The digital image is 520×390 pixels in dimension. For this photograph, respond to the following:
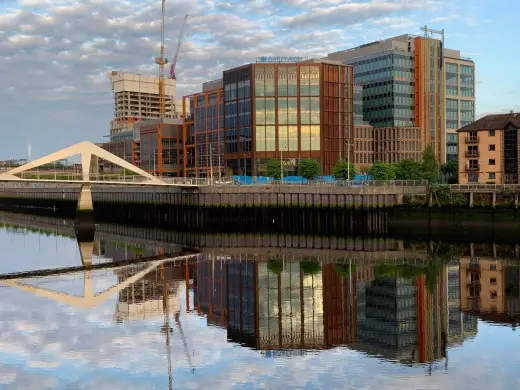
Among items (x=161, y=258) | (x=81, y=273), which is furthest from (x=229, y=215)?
(x=81, y=273)

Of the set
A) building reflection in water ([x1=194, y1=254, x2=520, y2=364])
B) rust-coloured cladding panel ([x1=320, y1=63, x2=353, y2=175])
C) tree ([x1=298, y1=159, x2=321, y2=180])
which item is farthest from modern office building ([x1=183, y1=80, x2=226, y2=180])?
building reflection in water ([x1=194, y1=254, x2=520, y2=364])

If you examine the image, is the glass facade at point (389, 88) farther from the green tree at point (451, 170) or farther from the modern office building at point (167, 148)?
the modern office building at point (167, 148)

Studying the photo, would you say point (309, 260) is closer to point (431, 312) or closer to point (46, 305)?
point (431, 312)

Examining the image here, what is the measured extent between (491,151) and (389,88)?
67419 millimetres

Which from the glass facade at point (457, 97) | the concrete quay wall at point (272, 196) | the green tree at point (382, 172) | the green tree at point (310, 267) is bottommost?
the green tree at point (310, 267)

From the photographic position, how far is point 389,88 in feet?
550

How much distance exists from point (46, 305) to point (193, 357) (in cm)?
1644

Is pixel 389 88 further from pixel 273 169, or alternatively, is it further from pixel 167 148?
pixel 167 148

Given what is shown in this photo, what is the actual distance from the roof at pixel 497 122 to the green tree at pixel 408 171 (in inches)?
612

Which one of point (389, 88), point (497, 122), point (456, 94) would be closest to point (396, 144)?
point (389, 88)

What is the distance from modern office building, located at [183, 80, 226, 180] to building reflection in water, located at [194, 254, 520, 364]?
95167 mm

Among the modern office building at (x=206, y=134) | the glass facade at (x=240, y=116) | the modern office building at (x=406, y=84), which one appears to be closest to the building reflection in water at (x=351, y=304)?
the glass facade at (x=240, y=116)

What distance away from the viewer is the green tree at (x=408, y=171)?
119m

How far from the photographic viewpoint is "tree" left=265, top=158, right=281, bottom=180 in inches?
5012
